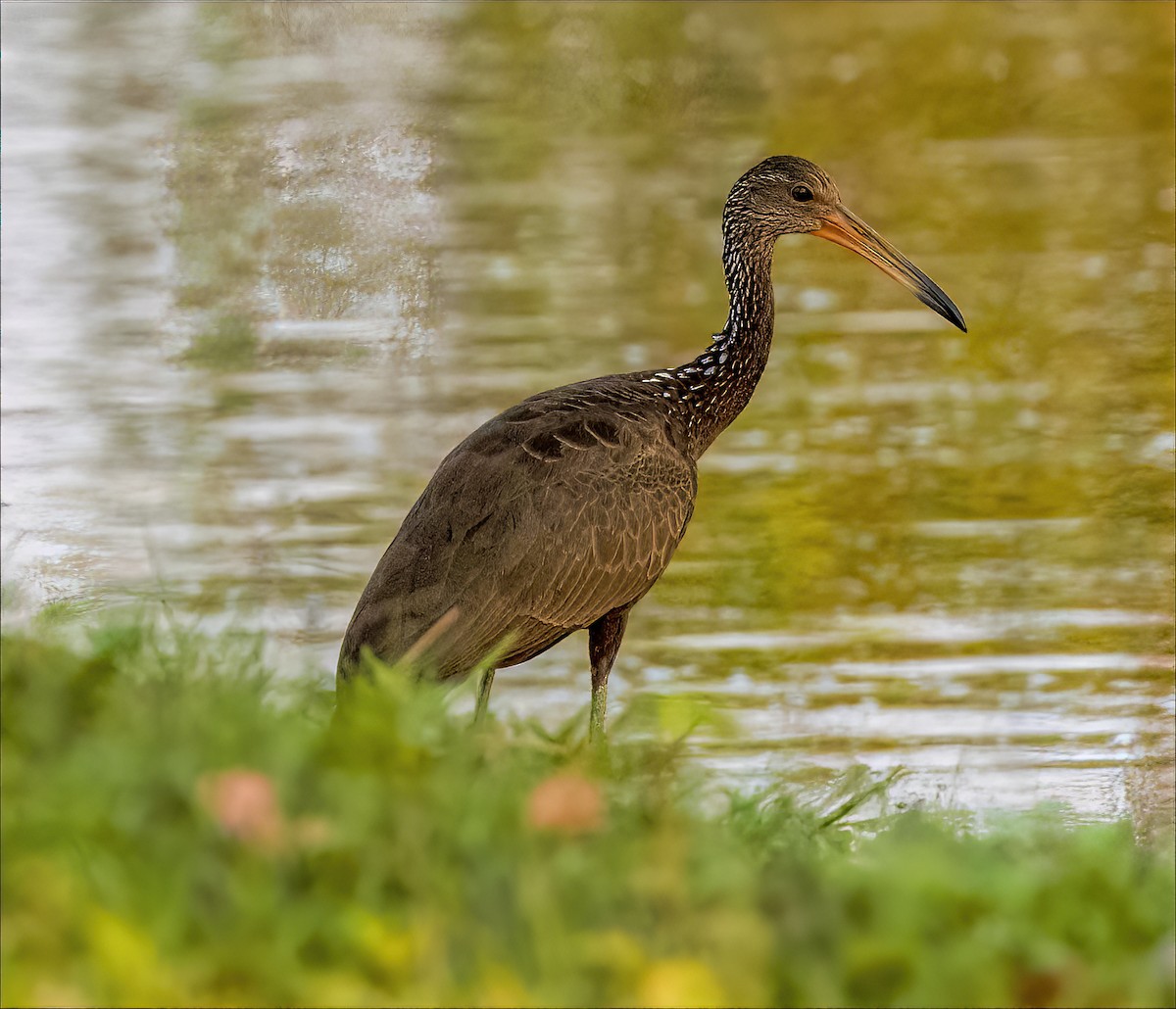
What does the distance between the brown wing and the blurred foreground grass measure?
2.03m

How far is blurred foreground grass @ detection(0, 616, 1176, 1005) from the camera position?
2.45 metres

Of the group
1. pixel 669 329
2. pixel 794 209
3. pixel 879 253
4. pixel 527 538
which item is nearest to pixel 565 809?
pixel 527 538

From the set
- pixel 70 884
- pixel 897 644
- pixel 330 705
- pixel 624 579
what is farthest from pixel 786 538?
pixel 70 884

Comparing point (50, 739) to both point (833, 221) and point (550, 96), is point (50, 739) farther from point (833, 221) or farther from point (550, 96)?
point (550, 96)

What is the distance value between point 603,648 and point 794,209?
5.21 feet

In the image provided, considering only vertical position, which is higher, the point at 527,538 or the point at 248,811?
the point at 248,811

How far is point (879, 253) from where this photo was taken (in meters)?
6.61

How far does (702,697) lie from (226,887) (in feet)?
15.6

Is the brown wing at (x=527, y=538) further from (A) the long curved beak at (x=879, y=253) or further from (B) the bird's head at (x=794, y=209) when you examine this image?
(A) the long curved beak at (x=879, y=253)

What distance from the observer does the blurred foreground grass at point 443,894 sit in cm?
245

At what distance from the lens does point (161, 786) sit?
2.81 meters

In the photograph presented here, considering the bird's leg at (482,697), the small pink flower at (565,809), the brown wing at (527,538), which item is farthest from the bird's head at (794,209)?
the small pink flower at (565,809)

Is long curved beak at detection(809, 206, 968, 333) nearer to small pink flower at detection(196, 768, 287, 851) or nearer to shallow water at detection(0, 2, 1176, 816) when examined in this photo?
shallow water at detection(0, 2, 1176, 816)

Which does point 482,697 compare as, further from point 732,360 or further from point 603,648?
point 732,360
